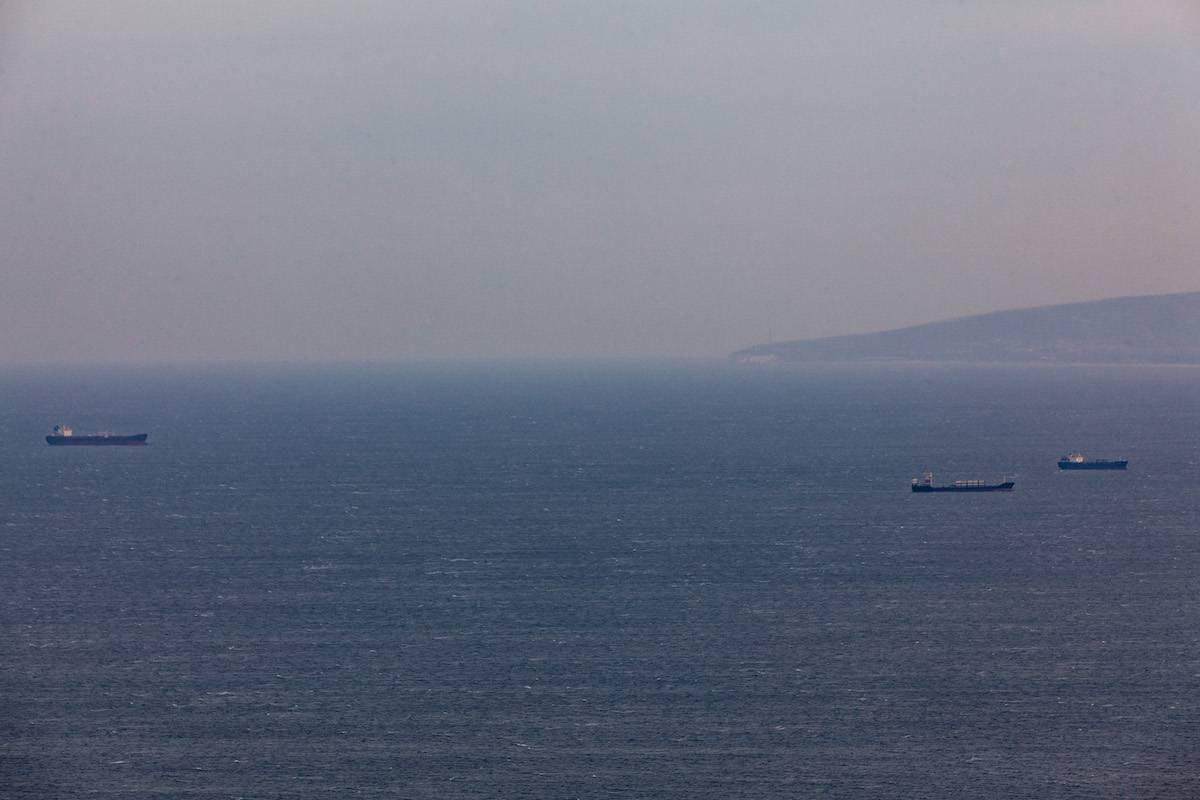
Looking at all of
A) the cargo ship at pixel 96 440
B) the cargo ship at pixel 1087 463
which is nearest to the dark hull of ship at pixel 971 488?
the cargo ship at pixel 1087 463

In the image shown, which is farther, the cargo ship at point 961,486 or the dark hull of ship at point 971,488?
the cargo ship at point 961,486

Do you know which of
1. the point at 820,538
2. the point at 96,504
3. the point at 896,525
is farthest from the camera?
the point at 96,504

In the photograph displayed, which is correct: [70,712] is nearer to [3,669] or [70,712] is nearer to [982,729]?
[3,669]

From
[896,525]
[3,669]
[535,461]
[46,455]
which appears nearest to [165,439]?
[46,455]

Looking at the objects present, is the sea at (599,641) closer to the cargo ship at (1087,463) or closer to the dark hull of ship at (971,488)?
the dark hull of ship at (971,488)

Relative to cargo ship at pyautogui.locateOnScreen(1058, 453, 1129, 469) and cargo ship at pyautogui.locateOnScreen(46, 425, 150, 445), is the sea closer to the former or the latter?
cargo ship at pyautogui.locateOnScreen(1058, 453, 1129, 469)

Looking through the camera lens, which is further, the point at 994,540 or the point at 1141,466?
the point at 1141,466

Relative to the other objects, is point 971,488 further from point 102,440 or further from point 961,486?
point 102,440

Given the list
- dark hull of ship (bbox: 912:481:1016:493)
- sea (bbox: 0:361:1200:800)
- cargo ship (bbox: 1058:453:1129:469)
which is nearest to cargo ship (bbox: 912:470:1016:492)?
dark hull of ship (bbox: 912:481:1016:493)
